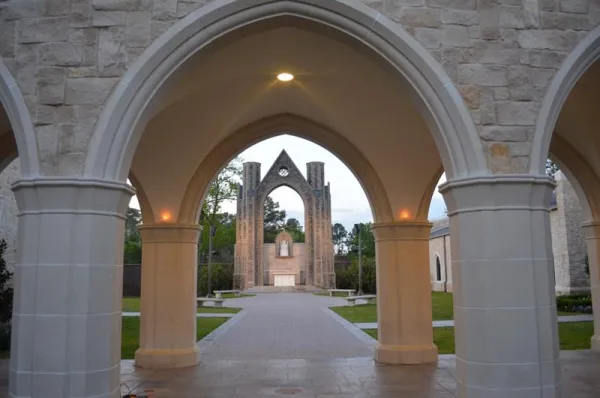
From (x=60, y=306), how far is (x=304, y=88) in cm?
408

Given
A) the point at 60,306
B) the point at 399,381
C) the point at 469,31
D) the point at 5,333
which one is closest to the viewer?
the point at 60,306

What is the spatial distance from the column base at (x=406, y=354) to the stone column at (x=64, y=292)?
15.0 feet

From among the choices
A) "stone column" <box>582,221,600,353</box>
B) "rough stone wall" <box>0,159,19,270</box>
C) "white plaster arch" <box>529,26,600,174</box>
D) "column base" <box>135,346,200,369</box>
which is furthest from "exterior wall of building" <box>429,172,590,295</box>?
"white plaster arch" <box>529,26,600,174</box>

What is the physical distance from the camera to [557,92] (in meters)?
4.29

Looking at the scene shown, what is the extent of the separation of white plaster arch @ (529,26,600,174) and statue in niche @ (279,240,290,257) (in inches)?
1163

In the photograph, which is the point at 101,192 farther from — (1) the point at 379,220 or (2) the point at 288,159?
(2) the point at 288,159

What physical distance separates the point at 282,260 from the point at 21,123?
98.3 feet

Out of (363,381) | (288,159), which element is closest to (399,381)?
(363,381)

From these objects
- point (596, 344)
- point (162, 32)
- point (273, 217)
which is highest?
point (273, 217)

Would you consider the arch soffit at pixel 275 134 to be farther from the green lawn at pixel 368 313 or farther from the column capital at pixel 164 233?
the green lawn at pixel 368 313

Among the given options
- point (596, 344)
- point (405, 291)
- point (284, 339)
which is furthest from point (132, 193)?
point (596, 344)

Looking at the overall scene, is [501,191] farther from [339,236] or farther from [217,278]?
[339,236]

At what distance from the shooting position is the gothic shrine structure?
3212cm

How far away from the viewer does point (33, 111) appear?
410cm
